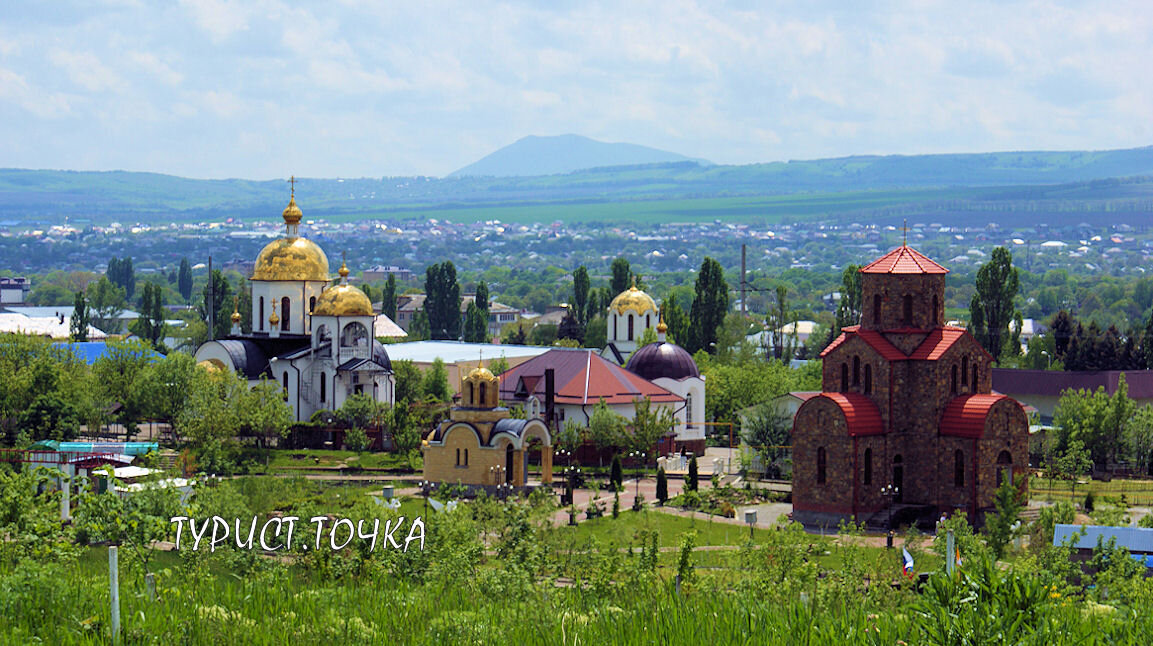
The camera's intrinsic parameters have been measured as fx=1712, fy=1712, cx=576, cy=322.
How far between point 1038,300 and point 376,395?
153305 millimetres

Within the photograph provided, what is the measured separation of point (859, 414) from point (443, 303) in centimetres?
6113

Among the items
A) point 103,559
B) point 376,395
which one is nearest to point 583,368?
point 376,395

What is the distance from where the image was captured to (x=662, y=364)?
2335 inches

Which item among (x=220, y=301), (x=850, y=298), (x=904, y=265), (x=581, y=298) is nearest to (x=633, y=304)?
Result: (x=850, y=298)

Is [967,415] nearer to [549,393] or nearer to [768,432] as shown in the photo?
[768,432]

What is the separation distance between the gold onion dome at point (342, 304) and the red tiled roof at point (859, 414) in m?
22.1

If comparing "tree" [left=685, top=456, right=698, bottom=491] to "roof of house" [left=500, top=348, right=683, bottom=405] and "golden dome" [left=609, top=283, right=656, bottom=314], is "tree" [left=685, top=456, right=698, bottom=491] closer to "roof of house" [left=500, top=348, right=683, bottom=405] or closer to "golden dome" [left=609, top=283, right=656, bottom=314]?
"roof of house" [left=500, top=348, right=683, bottom=405]

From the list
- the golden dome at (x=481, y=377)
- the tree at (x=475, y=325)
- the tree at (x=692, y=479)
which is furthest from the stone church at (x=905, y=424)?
the tree at (x=475, y=325)

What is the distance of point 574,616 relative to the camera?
2048 cm

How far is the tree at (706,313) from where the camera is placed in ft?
246

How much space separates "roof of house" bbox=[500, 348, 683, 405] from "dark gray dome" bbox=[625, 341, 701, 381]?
2.78 ft

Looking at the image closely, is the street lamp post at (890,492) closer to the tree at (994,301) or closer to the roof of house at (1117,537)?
the roof of house at (1117,537)

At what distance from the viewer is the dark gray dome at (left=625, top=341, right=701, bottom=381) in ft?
194

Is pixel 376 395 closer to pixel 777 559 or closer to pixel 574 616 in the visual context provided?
pixel 777 559
